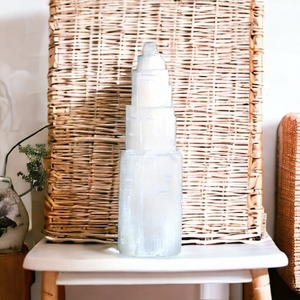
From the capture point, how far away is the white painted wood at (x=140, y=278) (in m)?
0.67

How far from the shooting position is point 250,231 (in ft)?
2.56

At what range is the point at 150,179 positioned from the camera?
26.5 inches

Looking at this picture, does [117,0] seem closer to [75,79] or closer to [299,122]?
[75,79]

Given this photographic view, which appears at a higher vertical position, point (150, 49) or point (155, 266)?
point (150, 49)

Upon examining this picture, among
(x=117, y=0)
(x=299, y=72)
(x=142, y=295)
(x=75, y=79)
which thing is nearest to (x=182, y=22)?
(x=117, y=0)

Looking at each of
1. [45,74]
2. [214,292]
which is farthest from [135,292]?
[45,74]

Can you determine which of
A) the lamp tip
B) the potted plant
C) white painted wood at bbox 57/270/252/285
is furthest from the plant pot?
the lamp tip

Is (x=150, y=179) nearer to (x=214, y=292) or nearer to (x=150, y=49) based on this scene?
(x=150, y=49)

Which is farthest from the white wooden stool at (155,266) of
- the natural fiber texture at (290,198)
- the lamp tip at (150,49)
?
the lamp tip at (150,49)

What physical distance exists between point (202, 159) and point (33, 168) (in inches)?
16.7

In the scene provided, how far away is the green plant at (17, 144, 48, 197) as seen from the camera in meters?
0.86

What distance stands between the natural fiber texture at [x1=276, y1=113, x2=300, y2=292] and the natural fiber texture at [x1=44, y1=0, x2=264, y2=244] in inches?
4.3

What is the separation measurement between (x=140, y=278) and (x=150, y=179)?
193mm

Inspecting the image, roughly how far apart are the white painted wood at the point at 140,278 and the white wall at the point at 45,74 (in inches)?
13.7
